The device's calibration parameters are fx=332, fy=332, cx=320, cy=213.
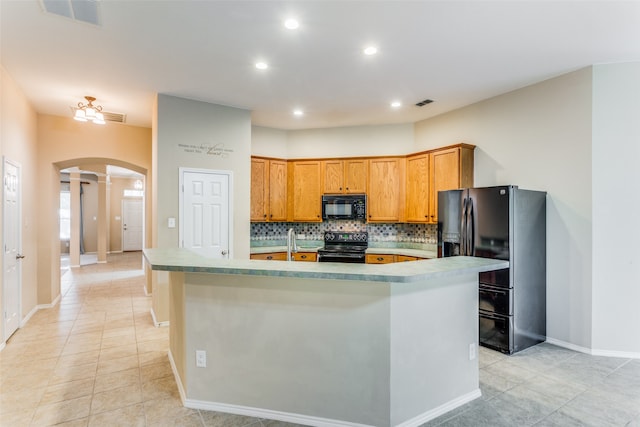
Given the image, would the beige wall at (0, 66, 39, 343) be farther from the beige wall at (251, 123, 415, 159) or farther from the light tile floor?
the beige wall at (251, 123, 415, 159)

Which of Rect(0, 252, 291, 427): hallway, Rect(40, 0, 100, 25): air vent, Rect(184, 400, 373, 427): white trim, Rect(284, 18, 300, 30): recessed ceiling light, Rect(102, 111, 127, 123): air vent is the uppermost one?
Rect(40, 0, 100, 25): air vent

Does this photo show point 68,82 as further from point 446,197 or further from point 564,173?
point 564,173

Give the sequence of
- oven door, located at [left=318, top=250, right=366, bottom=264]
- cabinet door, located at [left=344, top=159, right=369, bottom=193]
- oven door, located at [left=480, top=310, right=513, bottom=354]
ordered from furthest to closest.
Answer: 1. cabinet door, located at [left=344, top=159, right=369, bottom=193]
2. oven door, located at [left=318, top=250, right=366, bottom=264]
3. oven door, located at [left=480, top=310, right=513, bottom=354]

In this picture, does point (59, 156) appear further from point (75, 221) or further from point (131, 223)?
point (131, 223)

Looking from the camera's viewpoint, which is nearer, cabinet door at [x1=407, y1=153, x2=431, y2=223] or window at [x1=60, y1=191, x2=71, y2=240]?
cabinet door at [x1=407, y1=153, x2=431, y2=223]

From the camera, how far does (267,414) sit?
92.0 inches

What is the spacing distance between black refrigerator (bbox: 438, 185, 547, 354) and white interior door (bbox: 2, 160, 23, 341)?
17.2 ft

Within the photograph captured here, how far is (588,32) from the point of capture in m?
2.84

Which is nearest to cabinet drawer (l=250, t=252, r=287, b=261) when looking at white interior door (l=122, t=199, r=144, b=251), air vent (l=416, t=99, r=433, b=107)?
air vent (l=416, t=99, r=433, b=107)

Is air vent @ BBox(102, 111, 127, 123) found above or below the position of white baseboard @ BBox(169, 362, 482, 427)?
above

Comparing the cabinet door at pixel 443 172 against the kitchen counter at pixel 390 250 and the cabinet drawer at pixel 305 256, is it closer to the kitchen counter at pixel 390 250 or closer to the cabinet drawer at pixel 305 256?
the kitchen counter at pixel 390 250

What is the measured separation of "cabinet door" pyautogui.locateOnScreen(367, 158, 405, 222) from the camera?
5.52 m

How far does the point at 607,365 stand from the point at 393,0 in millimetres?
3846

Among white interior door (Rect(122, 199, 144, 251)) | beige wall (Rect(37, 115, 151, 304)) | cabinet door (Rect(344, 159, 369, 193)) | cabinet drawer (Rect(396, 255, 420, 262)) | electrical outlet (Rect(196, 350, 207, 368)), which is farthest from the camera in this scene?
white interior door (Rect(122, 199, 144, 251))
